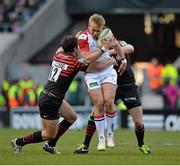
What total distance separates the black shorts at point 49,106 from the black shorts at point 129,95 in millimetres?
1552

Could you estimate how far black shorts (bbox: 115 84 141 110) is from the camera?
1538 centimetres

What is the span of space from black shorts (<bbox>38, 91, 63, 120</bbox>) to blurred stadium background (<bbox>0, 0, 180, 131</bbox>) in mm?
13451

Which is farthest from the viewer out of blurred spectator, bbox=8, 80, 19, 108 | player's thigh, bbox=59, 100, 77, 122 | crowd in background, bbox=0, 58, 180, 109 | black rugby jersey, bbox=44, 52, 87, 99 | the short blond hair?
blurred spectator, bbox=8, 80, 19, 108

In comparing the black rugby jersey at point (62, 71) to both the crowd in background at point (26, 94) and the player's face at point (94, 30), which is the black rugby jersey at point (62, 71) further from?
the crowd in background at point (26, 94)

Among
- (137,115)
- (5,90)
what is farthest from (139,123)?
(5,90)

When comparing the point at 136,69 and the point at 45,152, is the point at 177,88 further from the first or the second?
the point at 45,152

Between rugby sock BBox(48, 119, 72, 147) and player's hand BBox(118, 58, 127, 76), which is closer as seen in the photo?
rugby sock BBox(48, 119, 72, 147)

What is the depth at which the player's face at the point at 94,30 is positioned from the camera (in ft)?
47.6

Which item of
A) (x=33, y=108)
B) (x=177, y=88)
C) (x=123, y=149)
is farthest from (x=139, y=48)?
(x=123, y=149)

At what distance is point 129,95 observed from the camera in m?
15.5

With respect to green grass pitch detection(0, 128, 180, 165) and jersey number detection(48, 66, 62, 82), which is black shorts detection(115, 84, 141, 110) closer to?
green grass pitch detection(0, 128, 180, 165)

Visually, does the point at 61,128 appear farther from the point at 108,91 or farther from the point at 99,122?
the point at 108,91

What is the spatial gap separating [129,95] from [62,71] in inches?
68.7

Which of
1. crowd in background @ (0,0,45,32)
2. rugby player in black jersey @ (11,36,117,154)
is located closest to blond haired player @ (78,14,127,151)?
rugby player in black jersey @ (11,36,117,154)
